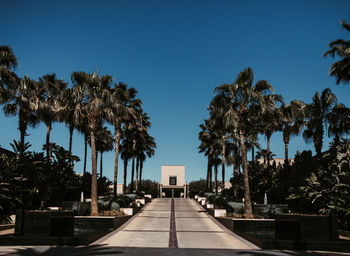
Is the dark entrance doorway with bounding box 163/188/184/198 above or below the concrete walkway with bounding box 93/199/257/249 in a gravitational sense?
above

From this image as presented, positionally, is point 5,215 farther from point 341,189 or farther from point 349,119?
point 349,119

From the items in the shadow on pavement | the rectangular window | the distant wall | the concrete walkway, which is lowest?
the concrete walkway

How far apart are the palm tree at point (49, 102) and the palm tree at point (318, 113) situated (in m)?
20.4

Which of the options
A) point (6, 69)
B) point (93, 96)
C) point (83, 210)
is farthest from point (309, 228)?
point (6, 69)

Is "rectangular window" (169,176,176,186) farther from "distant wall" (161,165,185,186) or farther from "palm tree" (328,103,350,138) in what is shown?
"palm tree" (328,103,350,138)

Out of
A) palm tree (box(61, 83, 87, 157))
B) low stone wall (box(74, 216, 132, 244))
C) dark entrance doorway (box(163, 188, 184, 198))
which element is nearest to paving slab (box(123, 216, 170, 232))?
low stone wall (box(74, 216, 132, 244))

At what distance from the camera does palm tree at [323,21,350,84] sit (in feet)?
64.7

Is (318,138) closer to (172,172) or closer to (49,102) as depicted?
(49,102)

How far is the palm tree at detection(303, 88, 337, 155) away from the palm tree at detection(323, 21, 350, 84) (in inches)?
169

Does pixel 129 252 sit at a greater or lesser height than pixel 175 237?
greater

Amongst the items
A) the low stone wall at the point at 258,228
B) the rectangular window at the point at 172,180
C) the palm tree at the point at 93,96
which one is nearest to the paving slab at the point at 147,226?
the low stone wall at the point at 258,228

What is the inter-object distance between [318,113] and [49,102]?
22526mm

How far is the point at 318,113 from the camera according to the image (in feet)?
80.6

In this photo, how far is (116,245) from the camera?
12930mm
